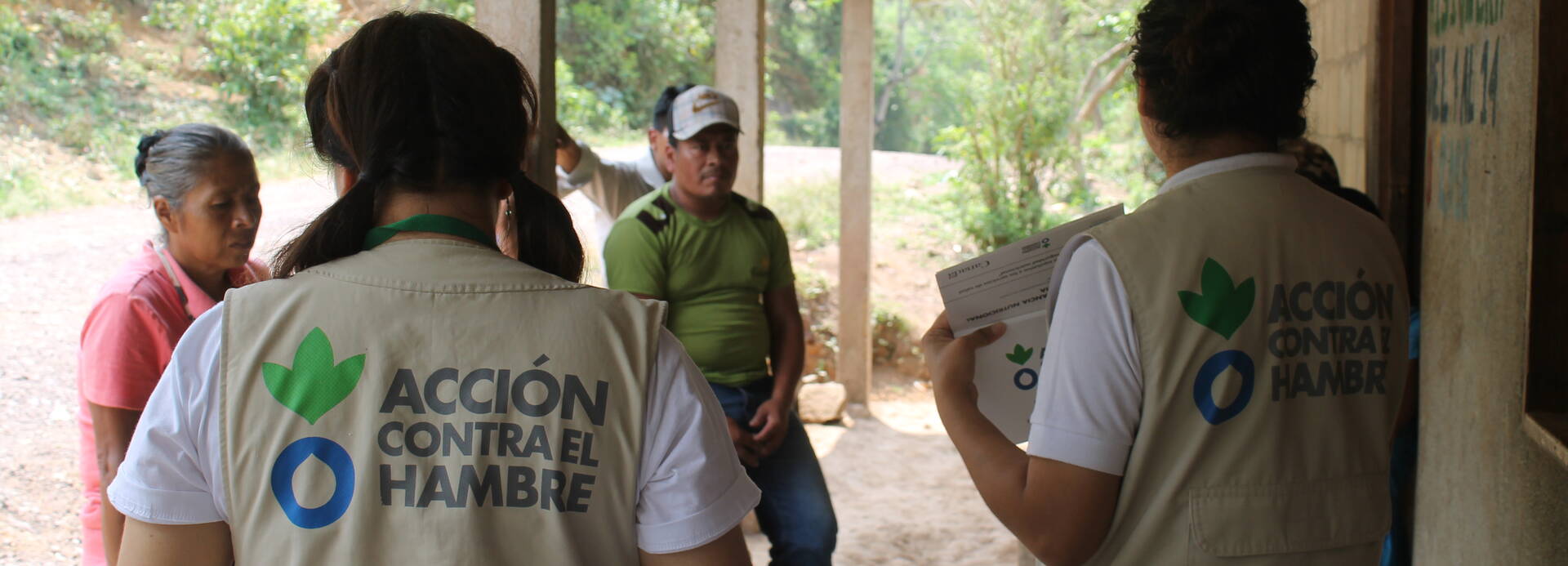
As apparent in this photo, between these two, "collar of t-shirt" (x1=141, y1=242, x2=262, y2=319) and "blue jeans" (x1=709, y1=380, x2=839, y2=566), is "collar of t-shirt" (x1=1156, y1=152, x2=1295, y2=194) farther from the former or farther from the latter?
"collar of t-shirt" (x1=141, y1=242, x2=262, y2=319)

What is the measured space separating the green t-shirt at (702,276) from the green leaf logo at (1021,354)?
66.6 inches

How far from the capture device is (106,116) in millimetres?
11477

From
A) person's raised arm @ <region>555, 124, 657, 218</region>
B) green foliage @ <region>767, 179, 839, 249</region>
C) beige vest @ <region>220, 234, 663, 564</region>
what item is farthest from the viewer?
green foliage @ <region>767, 179, 839, 249</region>

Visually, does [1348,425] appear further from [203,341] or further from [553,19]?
[553,19]

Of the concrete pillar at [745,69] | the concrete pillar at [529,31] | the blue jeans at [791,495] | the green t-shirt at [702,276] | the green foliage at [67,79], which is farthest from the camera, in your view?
the green foliage at [67,79]

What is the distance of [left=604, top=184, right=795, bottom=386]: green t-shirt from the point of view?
145 inches

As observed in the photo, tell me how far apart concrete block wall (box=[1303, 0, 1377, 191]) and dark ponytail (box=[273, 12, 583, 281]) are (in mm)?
3036

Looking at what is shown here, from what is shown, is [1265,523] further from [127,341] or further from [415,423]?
[127,341]

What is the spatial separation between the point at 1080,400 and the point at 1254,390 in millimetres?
268

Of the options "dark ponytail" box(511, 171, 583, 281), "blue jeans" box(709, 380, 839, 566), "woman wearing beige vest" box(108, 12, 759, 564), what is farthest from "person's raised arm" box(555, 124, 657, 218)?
"woman wearing beige vest" box(108, 12, 759, 564)

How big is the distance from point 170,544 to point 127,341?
1.48 m

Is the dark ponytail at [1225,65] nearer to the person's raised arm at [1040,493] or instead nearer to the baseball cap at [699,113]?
the person's raised arm at [1040,493]

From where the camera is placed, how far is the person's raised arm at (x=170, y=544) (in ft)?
4.40

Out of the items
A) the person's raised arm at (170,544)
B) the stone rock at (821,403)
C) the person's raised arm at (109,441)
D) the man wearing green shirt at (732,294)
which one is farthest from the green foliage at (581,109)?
the person's raised arm at (170,544)
